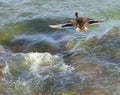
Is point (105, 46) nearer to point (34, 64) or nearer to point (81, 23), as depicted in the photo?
point (81, 23)

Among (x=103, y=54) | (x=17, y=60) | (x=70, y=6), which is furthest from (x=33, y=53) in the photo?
(x=70, y=6)

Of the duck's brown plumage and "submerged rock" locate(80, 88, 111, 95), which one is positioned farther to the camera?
the duck's brown plumage

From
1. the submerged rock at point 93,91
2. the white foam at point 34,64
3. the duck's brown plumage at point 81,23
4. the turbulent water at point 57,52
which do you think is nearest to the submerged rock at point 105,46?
the turbulent water at point 57,52

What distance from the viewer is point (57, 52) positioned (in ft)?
33.3

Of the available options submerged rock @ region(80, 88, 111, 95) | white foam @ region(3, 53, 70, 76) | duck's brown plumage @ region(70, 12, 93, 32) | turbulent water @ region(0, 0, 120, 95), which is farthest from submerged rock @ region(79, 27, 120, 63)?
submerged rock @ region(80, 88, 111, 95)

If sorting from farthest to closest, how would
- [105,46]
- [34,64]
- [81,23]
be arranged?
Answer: 1. [105,46]
2. [34,64]
3. [81,23]

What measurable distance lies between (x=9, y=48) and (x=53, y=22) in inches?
88.3

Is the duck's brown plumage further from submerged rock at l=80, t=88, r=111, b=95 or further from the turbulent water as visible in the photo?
submerged rock at l=80, t=88, r=111, b=95

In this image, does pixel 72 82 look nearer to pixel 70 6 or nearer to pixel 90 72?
pixel 90 72

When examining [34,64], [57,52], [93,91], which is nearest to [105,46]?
[57,52]

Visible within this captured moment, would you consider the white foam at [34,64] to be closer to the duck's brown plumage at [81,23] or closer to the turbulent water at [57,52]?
the turbulent water at [57,52]

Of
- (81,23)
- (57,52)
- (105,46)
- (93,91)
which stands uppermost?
(81,23)

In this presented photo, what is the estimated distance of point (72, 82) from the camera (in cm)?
844

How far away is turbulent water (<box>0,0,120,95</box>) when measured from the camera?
8361mm
